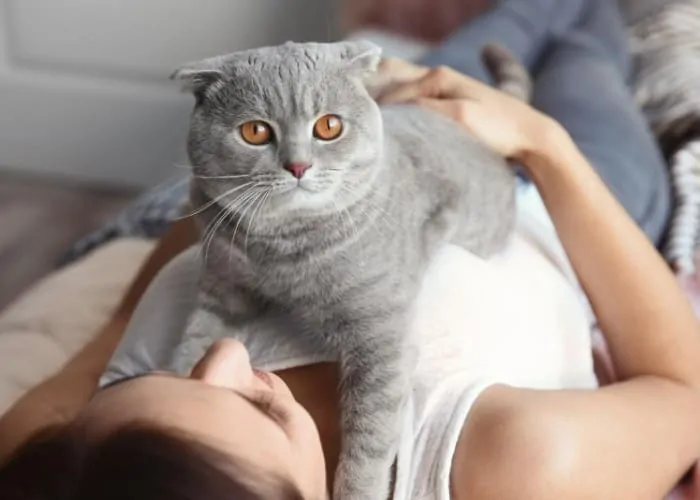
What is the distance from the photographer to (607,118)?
135 centimetres

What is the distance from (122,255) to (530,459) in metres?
0.80

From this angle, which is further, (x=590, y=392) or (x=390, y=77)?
(x=390, y=77)

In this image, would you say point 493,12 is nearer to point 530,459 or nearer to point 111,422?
point 530,459

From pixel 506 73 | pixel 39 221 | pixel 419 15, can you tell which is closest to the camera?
pixel 506 73

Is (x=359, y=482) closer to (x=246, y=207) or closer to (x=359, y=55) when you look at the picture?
(x=246, y=207)

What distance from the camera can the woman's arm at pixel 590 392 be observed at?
2.43 ft

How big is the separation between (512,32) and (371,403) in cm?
98

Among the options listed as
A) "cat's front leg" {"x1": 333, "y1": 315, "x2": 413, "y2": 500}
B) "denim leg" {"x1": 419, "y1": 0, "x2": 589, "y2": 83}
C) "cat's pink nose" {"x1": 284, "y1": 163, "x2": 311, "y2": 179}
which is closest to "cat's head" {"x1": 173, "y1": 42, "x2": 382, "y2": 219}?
"cat's pink nose" {"x1": 284, "y1": 163, "x2": 311, "y2": 179}

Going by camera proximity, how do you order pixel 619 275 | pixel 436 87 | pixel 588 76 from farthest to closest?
pixel 588 76, pixel 436 87, pixel 619 275

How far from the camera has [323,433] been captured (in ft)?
2.77

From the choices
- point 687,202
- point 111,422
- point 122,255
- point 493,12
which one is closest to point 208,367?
point 111,422

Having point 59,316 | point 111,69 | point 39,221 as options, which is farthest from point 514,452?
point 111,69

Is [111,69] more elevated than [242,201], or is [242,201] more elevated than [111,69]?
[242,201]

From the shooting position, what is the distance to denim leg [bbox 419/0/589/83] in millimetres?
1525
